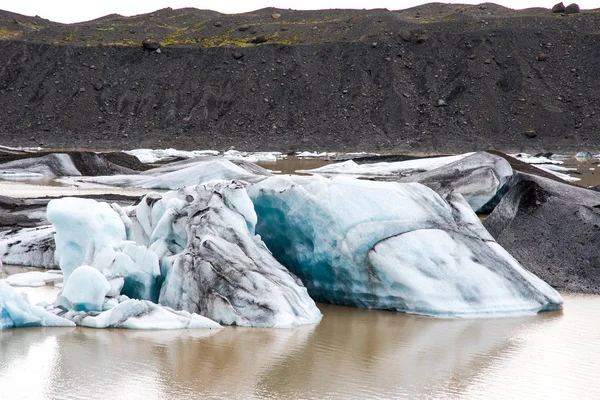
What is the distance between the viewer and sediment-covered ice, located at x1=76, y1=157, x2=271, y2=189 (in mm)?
16219

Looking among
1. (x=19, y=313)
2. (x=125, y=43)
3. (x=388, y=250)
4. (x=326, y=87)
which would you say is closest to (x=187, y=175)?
(x=388, y=250)

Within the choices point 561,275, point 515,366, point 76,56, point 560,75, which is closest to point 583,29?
point 560,75

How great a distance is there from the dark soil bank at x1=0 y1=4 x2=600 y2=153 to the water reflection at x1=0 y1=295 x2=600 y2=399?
108 feet

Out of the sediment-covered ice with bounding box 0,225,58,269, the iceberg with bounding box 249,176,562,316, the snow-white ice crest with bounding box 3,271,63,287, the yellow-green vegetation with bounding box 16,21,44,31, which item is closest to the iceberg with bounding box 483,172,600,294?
the iceberg with bounding box 249,176,562,316

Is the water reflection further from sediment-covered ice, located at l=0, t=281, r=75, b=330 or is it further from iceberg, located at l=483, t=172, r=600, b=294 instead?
iceberg, located at l=483, t=172, r=600, b=294

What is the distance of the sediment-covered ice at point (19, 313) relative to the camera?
18.0 ft

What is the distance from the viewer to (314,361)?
5.15 metres

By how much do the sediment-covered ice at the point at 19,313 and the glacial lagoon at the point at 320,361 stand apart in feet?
0.21

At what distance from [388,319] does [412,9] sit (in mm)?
59359

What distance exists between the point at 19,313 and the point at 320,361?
6.49 ft

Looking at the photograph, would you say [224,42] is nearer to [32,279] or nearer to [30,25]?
[30,25]

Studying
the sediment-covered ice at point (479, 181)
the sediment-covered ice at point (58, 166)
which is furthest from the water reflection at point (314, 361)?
the sediment-covered ice at point (58, 166)

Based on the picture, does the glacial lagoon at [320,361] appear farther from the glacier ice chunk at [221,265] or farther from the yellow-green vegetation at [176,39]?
the yellow-green vegetation at [176,39]

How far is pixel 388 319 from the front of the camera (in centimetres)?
636
